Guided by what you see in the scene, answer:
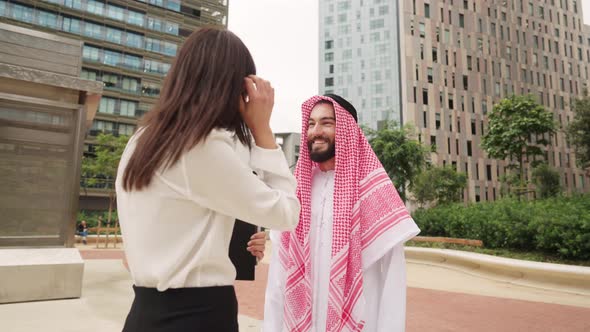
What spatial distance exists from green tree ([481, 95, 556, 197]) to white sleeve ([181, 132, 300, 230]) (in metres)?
28.2

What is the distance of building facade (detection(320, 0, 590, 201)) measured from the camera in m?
40.6

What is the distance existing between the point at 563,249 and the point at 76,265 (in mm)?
9867

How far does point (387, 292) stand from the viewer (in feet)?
7.12

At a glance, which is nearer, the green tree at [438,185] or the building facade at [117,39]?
the green tree at [438,185]

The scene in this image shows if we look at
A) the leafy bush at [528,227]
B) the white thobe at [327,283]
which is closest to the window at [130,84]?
the leafy bush at [528,227]

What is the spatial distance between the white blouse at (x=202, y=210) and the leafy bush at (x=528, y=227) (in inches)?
381

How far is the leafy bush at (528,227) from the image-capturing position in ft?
28.1

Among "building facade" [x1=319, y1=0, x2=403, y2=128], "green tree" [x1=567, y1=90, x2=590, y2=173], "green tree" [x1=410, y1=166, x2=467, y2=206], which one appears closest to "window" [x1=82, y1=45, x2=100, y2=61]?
"building facade" [x1=319, y1=0, x2=403, y2=128]

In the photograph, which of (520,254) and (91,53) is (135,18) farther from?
(520,254)

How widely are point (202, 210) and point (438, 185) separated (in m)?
31.5

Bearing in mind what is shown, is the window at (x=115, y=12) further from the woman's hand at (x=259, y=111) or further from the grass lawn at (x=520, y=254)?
the woman's hand at (x=259, y=111)

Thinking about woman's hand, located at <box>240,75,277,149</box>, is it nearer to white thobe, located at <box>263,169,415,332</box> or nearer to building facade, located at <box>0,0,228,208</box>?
white thobe, located at <box>263,169,415,332</box>

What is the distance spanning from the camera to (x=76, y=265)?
5.21 metres

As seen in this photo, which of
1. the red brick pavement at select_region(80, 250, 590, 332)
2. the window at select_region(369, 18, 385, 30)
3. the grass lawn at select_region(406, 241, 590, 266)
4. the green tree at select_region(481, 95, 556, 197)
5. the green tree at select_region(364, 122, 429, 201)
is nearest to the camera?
the red brick pavement at select_region(80, 250, 590, 332)
